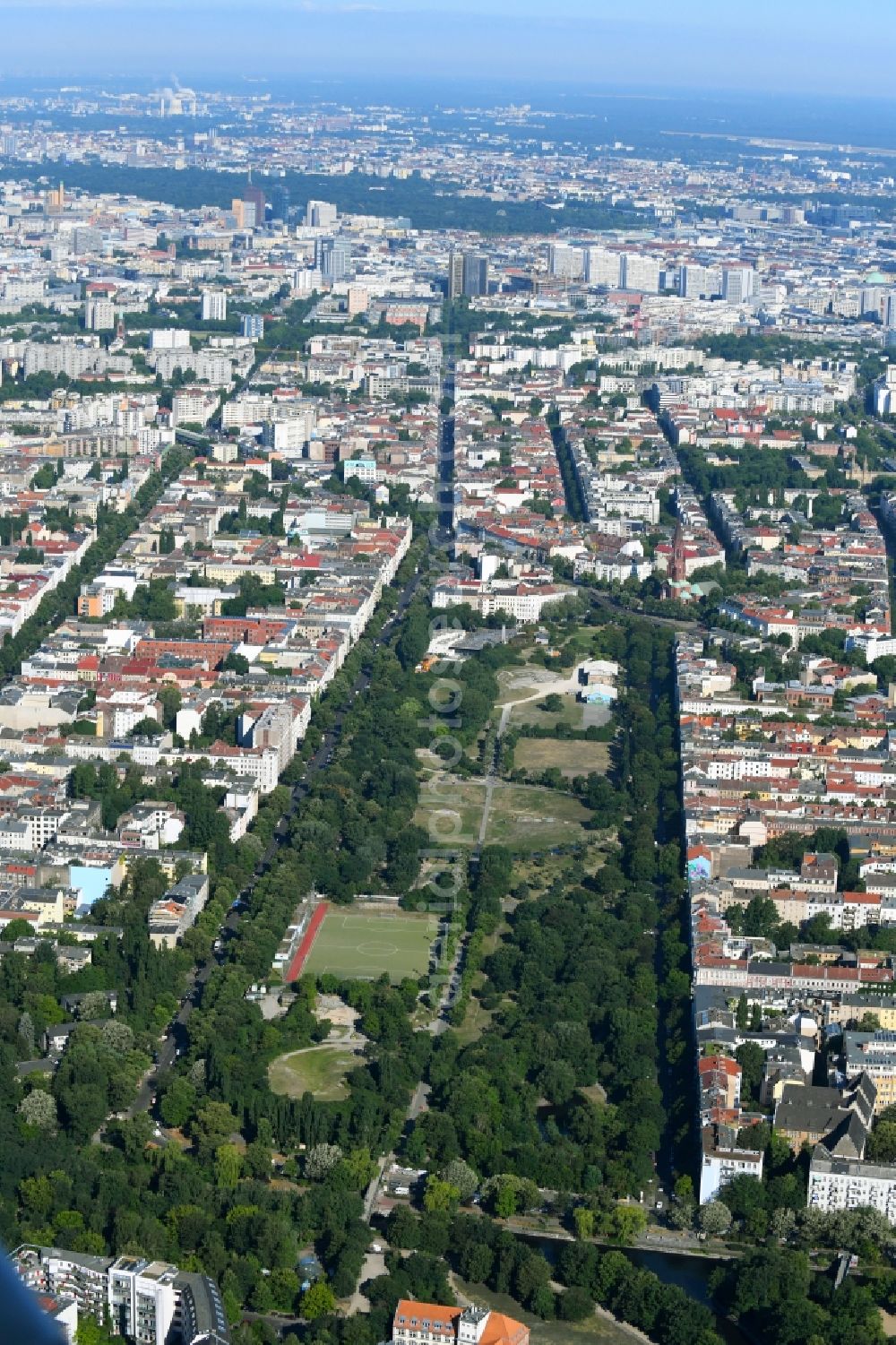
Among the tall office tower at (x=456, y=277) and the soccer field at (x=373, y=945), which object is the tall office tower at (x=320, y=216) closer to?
the tall office tower at (x=456, y=277)

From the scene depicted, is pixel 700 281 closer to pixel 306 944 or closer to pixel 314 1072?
pixel 306 944

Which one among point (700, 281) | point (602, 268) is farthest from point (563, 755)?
point (602, 268)

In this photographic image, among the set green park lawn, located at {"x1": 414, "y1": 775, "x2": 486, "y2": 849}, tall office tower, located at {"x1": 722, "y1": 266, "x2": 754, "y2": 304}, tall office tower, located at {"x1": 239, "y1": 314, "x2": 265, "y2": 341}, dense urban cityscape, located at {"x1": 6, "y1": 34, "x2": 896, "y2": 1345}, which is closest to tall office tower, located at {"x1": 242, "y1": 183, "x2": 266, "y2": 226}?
tall office tower, located at {"x1": 722, "y1": 266, "x2": 754, "y2": 304}

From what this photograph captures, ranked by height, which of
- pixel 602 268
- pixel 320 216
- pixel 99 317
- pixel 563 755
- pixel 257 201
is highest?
pixel 257 201

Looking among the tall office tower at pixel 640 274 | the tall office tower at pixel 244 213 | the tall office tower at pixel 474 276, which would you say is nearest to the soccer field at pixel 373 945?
the tall office tower at pixel 474 276

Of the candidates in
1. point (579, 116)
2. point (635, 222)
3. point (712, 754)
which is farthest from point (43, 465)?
point (579, 116)

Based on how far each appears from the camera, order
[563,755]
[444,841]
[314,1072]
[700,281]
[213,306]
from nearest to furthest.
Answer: [314,1072] → [444,841] → [563,755] → [213,306] → [700,281]

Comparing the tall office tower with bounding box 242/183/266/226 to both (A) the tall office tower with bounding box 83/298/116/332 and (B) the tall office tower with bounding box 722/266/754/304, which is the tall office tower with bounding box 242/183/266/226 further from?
(A) the tall office tower with bounding box 83/298/116/332

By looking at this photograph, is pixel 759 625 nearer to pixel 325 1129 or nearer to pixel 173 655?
pixel 173 655
